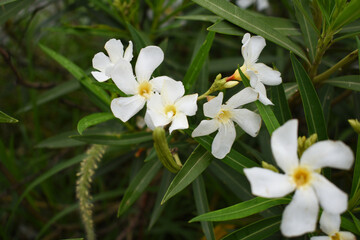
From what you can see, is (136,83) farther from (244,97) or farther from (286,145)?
(286,145)

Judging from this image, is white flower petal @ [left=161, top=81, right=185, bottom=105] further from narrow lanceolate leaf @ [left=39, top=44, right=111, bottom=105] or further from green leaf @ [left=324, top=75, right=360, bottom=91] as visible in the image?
green leaf @ [left=324, top=75, right=360, bottom=91]

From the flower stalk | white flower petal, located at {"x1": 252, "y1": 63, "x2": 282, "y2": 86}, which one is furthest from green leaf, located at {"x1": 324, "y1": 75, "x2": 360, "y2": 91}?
the flower stalk

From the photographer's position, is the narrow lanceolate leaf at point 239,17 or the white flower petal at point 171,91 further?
the narrow lanceolate leaf at point 239,17

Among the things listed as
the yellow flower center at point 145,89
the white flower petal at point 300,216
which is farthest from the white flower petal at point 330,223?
the yellow flower center at point 145,89

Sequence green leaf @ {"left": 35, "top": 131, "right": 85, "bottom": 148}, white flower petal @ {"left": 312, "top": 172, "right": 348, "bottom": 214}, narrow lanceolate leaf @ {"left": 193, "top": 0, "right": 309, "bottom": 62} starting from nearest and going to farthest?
white flower petal @ {"left": 312, "top": 172, "right": 348, "bottom": 214} → narrow lanceolate leaf @ {"left": 193, "top": 0, "right": 309, "bottom": 62} → green leaf @ {"left": 35, "top": 131, "right": 85, "bottom": 148}

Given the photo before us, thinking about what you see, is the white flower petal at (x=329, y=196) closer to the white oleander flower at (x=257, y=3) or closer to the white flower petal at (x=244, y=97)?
the white flower petal at (x=244, y=97)
